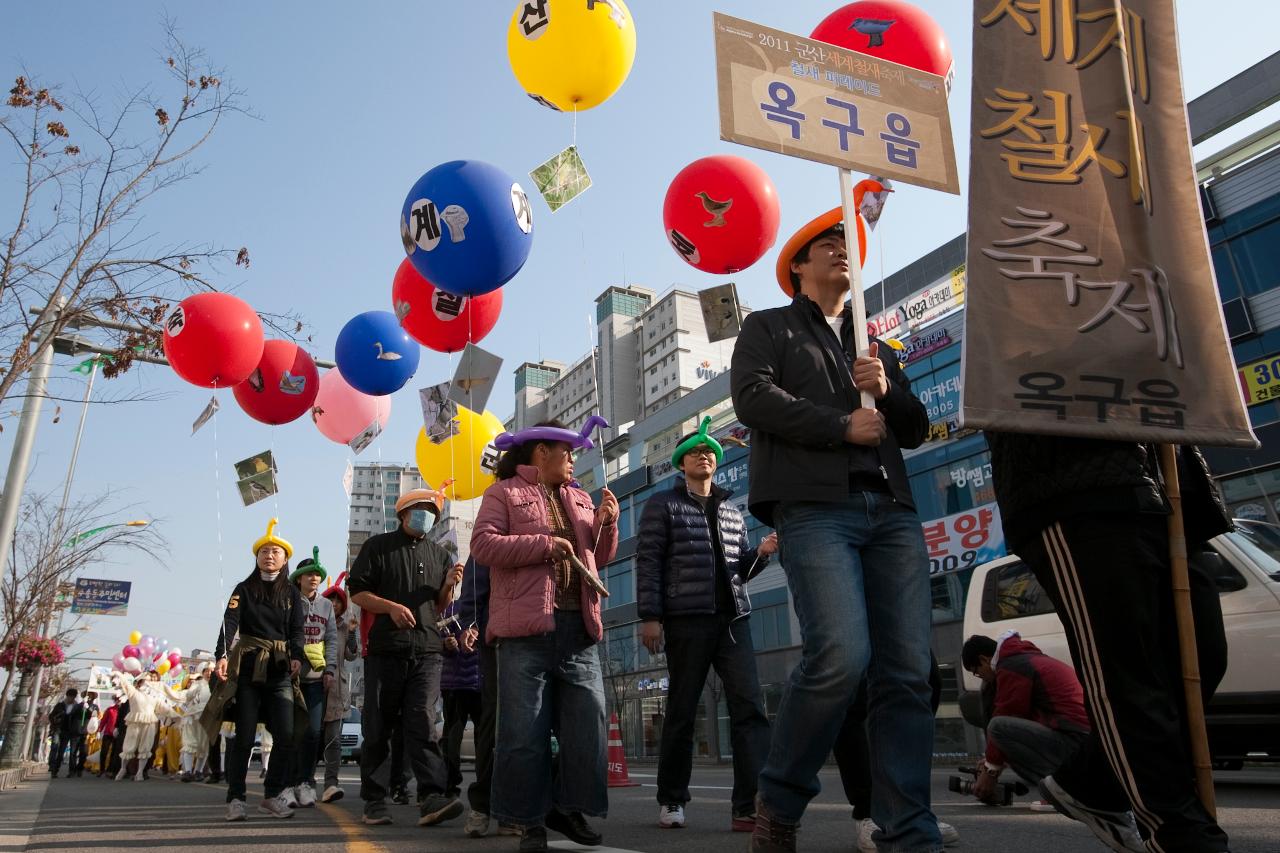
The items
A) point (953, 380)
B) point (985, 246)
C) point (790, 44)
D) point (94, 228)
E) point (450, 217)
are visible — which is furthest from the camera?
point (953, 380)

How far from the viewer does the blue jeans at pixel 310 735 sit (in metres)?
6.97

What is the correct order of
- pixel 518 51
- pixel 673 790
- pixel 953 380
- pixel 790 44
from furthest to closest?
pixel 953 380, pixel 518 51, pixel 673 790, pixel 790 44

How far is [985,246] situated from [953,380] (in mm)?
24857

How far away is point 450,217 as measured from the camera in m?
7.44

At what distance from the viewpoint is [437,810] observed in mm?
4715

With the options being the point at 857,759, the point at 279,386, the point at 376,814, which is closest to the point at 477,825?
the point at 376,814

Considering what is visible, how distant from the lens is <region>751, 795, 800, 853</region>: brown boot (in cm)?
268

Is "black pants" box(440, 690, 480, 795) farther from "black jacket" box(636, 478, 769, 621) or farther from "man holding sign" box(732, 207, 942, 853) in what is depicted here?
"man holding sign" box(732, 207, 942, 853)

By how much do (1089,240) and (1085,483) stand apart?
2.27ft

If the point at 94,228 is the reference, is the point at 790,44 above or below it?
below

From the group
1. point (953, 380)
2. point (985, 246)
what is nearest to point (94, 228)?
point (985, 246)

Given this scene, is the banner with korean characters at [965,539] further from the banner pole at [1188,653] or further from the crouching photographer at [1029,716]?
the banner pole at [1188,653]

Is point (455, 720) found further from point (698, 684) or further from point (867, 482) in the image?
point (867, 482)

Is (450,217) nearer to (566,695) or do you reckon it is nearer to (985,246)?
(566,695)
